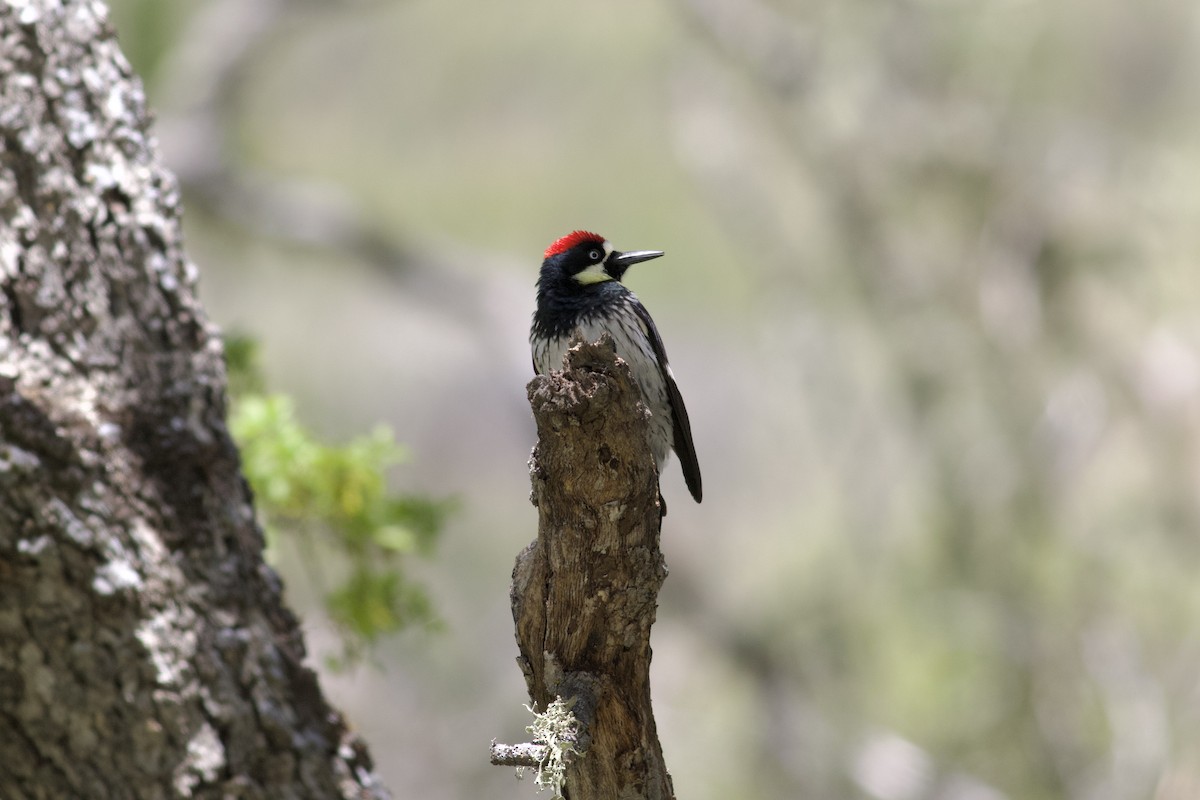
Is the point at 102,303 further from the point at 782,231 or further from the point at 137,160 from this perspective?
the point at 782,231

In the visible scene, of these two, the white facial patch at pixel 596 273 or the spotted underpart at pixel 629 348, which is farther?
the white facial patch at pixel 596 273

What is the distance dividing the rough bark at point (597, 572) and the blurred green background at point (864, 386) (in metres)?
5.06

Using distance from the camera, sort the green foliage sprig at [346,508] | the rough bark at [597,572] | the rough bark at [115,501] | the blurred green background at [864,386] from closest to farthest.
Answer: the rough bark at [597,572] < the rough bark at [115,501] < the green foliage sprig at [346,508] < the blurred green background at [864,386]

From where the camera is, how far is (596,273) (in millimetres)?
3250

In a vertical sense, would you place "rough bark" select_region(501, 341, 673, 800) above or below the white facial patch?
below

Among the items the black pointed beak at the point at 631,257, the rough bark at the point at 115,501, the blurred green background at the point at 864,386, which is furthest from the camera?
the blurred green background at the point at 864,386

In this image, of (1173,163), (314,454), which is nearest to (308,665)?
(314,454)

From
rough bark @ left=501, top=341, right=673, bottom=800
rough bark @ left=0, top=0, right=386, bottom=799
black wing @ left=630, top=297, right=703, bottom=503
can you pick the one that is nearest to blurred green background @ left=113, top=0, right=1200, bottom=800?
black wing @ left=630, top=297, right=703, bottom=503

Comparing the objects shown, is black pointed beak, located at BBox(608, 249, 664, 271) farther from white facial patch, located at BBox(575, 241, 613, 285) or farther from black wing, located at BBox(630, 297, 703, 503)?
black wing, located at BBox(630, 297, 703, 503)

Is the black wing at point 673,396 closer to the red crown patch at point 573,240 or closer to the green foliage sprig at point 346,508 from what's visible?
the red crown patch at point 573,240

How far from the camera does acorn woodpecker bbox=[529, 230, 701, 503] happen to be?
3.02 meters

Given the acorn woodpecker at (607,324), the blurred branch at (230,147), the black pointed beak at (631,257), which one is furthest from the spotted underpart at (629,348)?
the blurred branch at (230,147)

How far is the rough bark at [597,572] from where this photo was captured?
2025 mm

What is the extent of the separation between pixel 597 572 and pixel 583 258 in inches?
53.8
